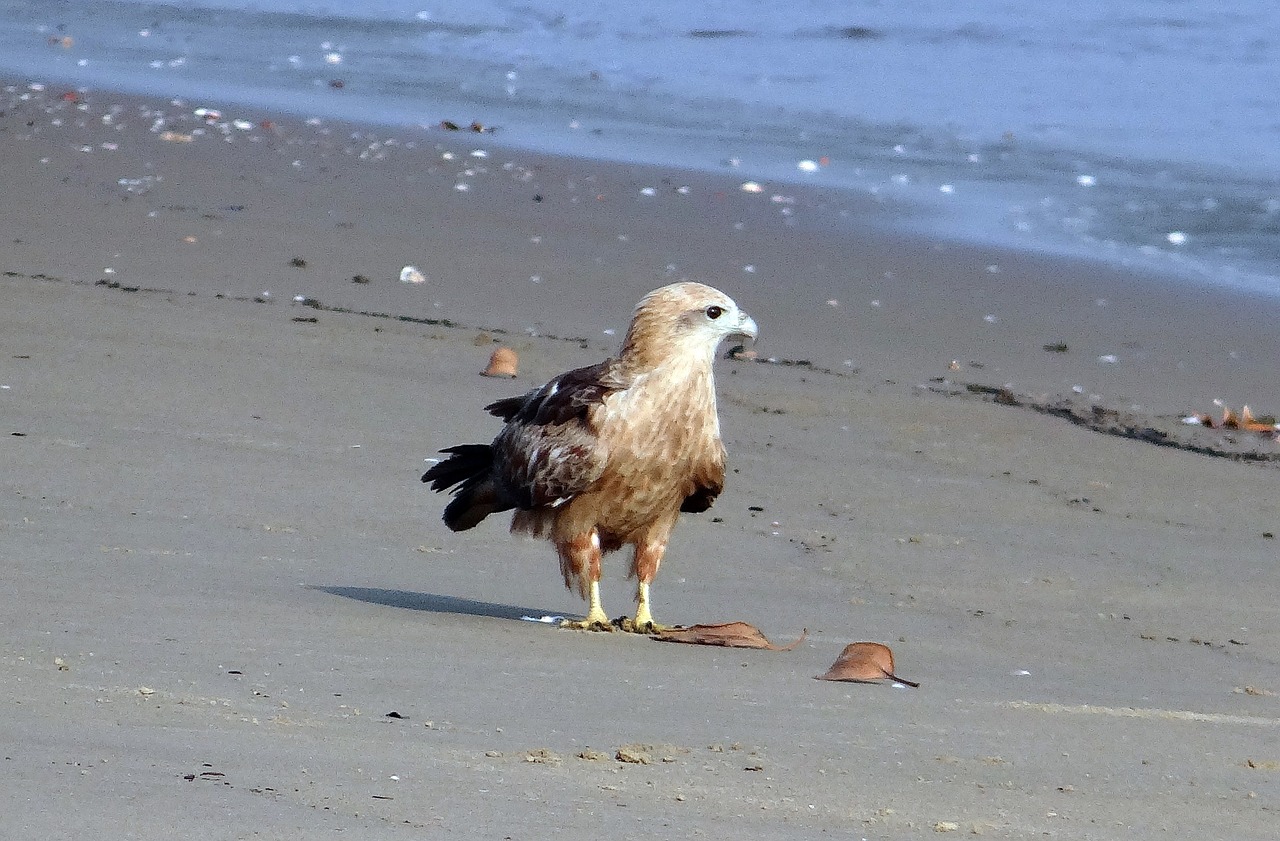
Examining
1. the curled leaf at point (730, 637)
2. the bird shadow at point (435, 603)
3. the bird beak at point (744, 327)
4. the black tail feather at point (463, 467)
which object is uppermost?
the bird beak at point (744, 327)

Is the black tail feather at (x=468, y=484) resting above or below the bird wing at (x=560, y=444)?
below

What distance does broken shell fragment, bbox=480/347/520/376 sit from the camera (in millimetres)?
9039

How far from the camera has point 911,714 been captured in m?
4.56

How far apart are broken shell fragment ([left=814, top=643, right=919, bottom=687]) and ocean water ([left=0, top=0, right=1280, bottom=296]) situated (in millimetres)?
8999

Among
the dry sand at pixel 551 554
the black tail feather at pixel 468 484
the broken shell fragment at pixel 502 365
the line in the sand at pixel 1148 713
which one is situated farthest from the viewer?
the broken shell fragment at pixel 502 365

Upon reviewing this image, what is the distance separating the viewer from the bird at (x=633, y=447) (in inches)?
214

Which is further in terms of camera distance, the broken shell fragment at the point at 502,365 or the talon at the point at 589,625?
the broken shell fragment at the point at 502,365

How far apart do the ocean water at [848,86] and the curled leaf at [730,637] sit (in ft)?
28.9

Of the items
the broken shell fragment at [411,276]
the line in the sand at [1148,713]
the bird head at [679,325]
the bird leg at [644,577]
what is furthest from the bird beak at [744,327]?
the broken shell fragment at [411,276]

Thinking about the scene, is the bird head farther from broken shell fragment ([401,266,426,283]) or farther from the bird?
broken shell fragment ([401,266,426,283])

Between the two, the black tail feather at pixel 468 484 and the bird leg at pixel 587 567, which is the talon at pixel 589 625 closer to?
the bird leg at pixel 587 567

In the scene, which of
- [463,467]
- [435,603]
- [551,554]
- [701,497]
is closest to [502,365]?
[551,554]

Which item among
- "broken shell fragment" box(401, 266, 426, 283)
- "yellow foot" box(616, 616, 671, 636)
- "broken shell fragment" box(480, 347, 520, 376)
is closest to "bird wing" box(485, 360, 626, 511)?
"yellow foot" box(616, 616, 671, 636)

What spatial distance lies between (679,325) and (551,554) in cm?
146
